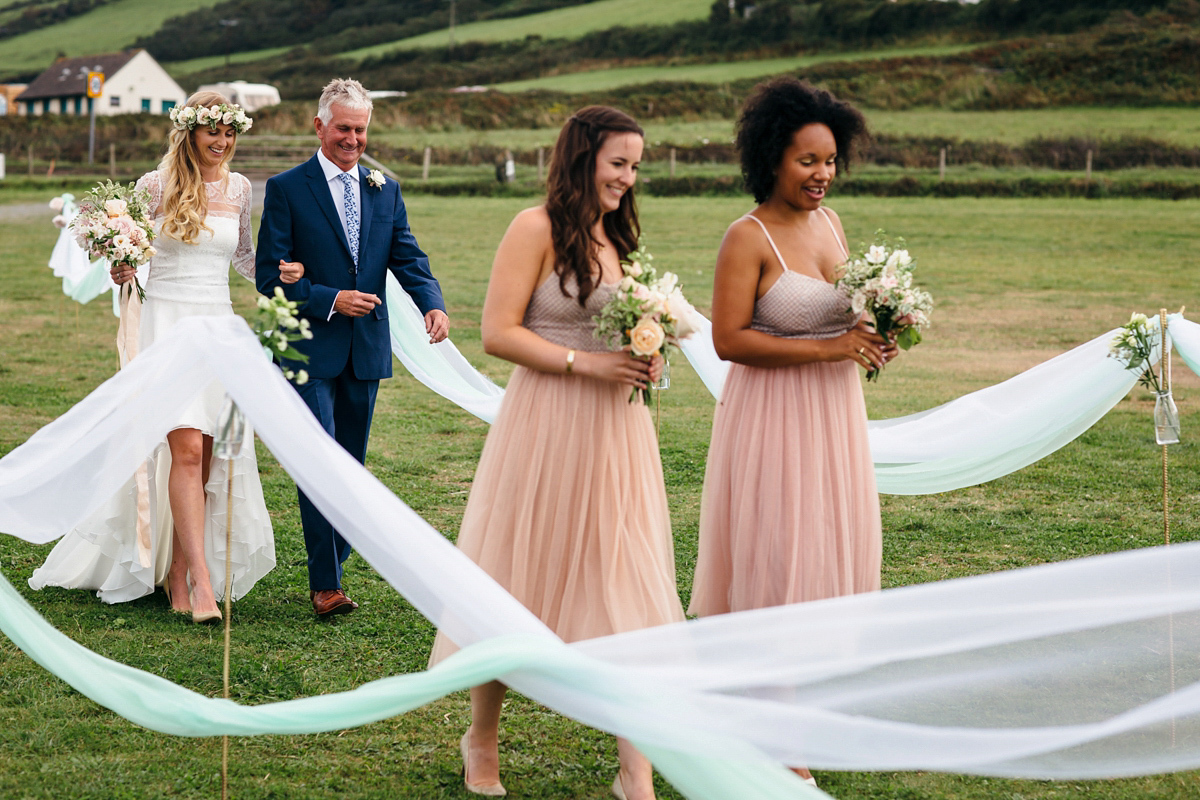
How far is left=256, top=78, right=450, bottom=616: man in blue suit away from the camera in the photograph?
538 cm

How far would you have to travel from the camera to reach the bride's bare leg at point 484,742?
393cm

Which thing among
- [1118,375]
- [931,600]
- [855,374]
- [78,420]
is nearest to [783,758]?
[931,600]

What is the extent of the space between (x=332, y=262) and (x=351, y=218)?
0.24 metres

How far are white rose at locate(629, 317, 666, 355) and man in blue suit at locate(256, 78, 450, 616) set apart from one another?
6.75 ft

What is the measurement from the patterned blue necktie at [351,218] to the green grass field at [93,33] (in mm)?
127687

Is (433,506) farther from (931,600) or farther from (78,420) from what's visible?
(931,600)

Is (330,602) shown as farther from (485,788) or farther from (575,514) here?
(575,514)

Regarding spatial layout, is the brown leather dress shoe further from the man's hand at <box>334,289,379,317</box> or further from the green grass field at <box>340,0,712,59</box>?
the green grass field at <box>340,0,712,59</box>

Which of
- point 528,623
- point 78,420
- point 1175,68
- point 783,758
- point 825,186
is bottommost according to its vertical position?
point 783,758

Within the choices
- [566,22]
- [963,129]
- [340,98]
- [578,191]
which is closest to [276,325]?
[578,191]

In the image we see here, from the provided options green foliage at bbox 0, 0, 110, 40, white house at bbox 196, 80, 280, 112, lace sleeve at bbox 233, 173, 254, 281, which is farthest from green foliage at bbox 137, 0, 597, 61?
lace sleeve at bbox 233, 173, 254, 281

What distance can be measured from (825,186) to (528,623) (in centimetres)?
194

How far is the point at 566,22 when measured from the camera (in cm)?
9919

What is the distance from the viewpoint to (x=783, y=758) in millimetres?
2705
